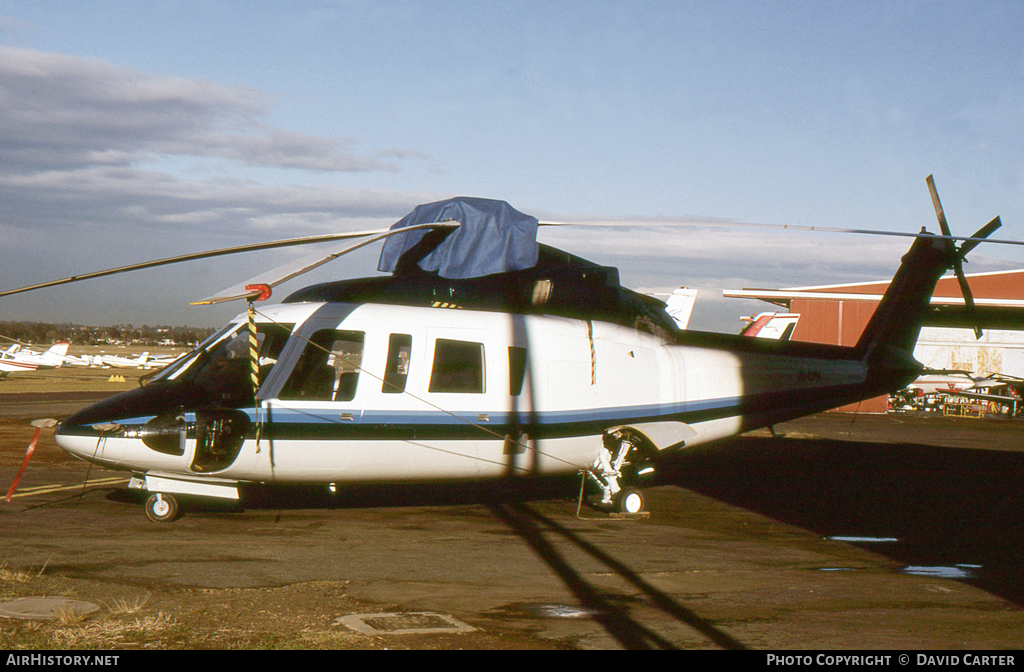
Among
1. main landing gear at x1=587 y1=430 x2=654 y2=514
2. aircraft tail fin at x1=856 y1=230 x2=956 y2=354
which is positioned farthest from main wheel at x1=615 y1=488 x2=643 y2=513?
aircraft tail fin at x1=856 y1=230 x2=956 y2=354

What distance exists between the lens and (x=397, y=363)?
11.0 meters

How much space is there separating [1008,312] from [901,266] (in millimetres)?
2213

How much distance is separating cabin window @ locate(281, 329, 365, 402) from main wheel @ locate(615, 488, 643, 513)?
160 inches

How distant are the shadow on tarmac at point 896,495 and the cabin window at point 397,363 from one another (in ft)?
19.0

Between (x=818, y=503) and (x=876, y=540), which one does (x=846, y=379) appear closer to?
(x=818, y=503)

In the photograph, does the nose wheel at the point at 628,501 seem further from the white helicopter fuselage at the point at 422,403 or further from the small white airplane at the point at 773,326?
the small white airplane at the point at 773,326

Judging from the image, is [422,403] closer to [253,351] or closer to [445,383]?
[445,383]

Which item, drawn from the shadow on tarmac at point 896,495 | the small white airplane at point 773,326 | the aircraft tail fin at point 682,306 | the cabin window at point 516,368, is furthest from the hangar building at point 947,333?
the cabin window at point 516,368

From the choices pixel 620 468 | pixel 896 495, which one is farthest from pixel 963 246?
pixel 620 468

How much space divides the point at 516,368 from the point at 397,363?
157 cm

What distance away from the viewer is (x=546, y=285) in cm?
1175

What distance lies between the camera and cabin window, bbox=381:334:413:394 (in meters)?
10.9
